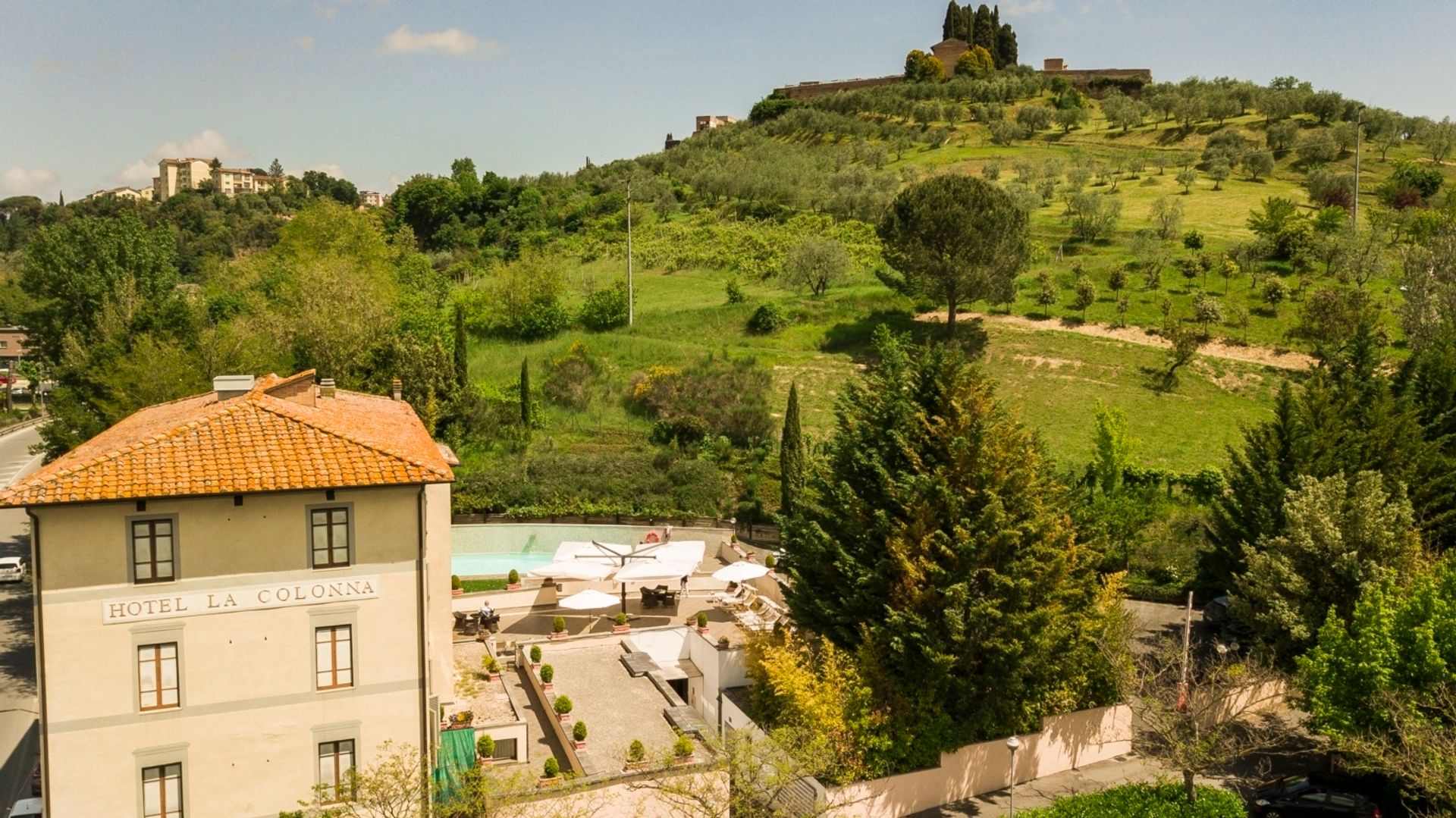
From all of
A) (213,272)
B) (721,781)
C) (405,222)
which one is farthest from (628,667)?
(405,222)

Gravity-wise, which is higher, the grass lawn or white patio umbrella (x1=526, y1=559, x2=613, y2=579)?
the grass lawn

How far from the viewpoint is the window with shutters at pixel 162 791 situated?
16281 millimetres

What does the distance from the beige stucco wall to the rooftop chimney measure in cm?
545

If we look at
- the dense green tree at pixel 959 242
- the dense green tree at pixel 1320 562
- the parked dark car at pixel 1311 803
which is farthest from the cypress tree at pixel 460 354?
the parked dark car at pixel 1311 803

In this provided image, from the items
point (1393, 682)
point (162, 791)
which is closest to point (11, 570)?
point (162, 791)

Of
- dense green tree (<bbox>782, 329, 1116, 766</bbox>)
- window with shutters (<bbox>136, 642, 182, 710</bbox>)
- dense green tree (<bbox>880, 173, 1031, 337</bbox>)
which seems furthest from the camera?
dense green tree (<bbox>880, 173, 1031, 337</bbox>)

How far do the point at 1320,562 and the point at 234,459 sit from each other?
947 inches

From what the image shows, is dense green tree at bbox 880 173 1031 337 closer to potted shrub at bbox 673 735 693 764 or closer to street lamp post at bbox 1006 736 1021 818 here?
street lamp post at bbox 1006 736 1021 818

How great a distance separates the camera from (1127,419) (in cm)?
4706

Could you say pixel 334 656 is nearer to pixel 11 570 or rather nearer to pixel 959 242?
pixel 11 570

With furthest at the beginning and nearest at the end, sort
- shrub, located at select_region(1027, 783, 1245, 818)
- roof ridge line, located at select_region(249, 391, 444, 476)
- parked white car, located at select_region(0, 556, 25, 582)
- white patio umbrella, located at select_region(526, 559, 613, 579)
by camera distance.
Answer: parked white car, located at select_region(0, 556, 25, 582)
white patio umbrella, located at select_region(526, 559, 613, 579)
shrub, located at select_region(1027, 783, 1245, 818)
roof ridge line, located at select_region(249, 391, 444, 476)

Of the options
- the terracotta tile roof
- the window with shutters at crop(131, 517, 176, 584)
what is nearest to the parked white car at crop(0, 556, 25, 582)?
the terracotta tile roof

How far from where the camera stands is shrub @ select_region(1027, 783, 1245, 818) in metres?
18.3

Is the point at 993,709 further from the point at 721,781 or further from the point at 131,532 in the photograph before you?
the point at 131,532
